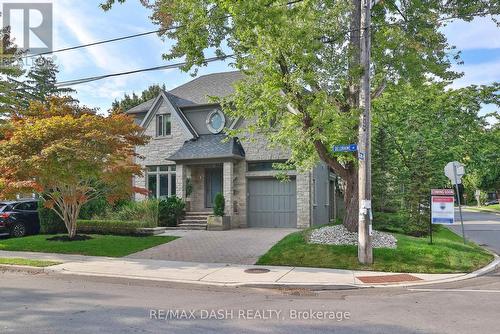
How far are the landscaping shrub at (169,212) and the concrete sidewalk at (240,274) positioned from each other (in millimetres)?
8268

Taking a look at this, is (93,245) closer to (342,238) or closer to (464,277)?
(342,238)

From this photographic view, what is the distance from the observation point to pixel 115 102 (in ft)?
146

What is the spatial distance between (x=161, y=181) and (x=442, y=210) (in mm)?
14852

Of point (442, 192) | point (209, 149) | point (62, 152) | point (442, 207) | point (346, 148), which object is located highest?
point (209, 149)

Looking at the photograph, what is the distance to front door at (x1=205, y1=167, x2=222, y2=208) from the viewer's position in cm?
2286

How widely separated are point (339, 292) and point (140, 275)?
486cm

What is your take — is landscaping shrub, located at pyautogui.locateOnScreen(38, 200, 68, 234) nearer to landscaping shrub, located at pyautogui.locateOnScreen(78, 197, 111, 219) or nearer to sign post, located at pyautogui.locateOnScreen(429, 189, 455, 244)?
landscaping shrub, located at pyautogui.locateOnScreen(78, 197, 111, 219)

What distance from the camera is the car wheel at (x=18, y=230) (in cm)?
1880

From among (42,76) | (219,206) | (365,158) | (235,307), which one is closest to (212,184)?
(219,206)

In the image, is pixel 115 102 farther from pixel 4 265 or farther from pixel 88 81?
pixel 4 265

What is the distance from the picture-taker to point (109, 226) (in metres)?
18.5

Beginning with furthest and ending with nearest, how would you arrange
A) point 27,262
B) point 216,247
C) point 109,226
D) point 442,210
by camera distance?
1. point 109,226
2. point 216,247
3. point 442,210
4. point 27,262

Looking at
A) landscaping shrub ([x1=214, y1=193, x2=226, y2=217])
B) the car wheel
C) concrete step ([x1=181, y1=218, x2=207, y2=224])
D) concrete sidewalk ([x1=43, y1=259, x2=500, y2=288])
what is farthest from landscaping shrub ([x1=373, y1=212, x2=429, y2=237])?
the car wheel

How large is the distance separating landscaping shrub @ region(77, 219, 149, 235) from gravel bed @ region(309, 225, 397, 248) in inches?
310
